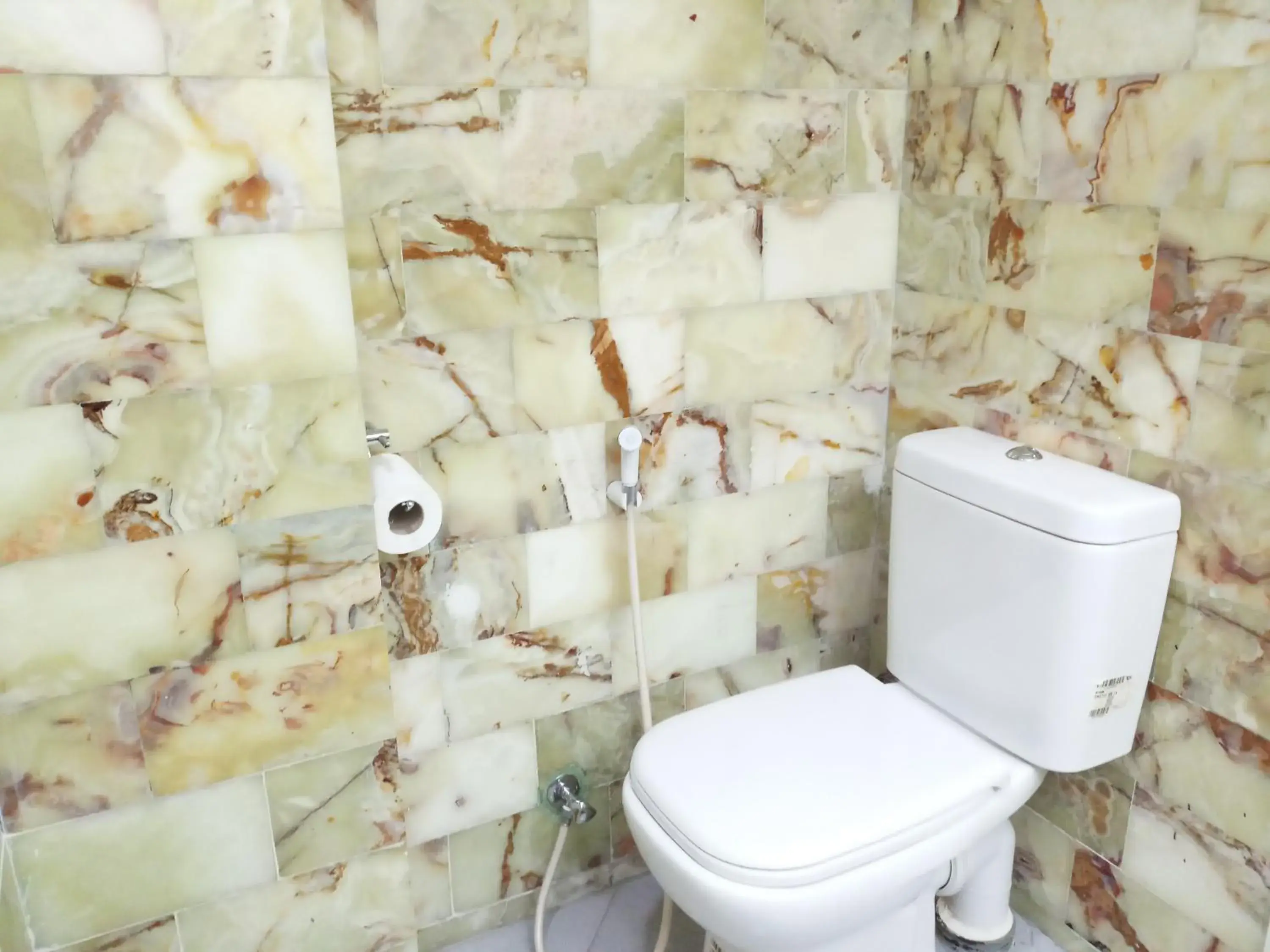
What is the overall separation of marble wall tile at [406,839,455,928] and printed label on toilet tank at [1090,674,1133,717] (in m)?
1.02

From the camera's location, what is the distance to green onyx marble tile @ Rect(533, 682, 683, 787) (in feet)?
5.56

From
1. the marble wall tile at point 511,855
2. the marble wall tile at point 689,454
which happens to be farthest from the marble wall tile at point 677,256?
the marble wall tile at point 511,855

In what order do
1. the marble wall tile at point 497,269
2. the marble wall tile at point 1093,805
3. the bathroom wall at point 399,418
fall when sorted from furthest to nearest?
the marble wall tile at point 1093,805 → the marble wall tile at point 497,269 → the bathroom wall at point 399,418

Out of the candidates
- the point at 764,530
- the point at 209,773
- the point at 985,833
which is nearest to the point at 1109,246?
the point at 764,530

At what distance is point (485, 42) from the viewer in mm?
1368

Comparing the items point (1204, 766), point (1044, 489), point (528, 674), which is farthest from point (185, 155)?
point (1204, 766)

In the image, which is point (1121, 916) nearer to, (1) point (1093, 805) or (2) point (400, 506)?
(1) point (1093, 805)

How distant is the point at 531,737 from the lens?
1.67 metres

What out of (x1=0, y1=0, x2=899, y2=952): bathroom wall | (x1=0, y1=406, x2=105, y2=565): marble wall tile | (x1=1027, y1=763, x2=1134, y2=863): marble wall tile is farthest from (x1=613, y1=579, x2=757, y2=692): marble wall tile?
(x1=0, y1=406, x2=105, y2=565): marble wall tile

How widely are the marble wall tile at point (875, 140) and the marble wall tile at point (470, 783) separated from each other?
1.07 m

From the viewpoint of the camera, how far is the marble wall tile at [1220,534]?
4.17ft

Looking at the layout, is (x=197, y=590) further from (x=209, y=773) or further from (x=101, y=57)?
(x=101, y=57)

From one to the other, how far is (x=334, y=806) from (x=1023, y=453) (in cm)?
109

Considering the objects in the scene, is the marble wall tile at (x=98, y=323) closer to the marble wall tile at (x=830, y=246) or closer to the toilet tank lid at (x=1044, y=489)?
the marble wall tile at (x=830, y=246)
